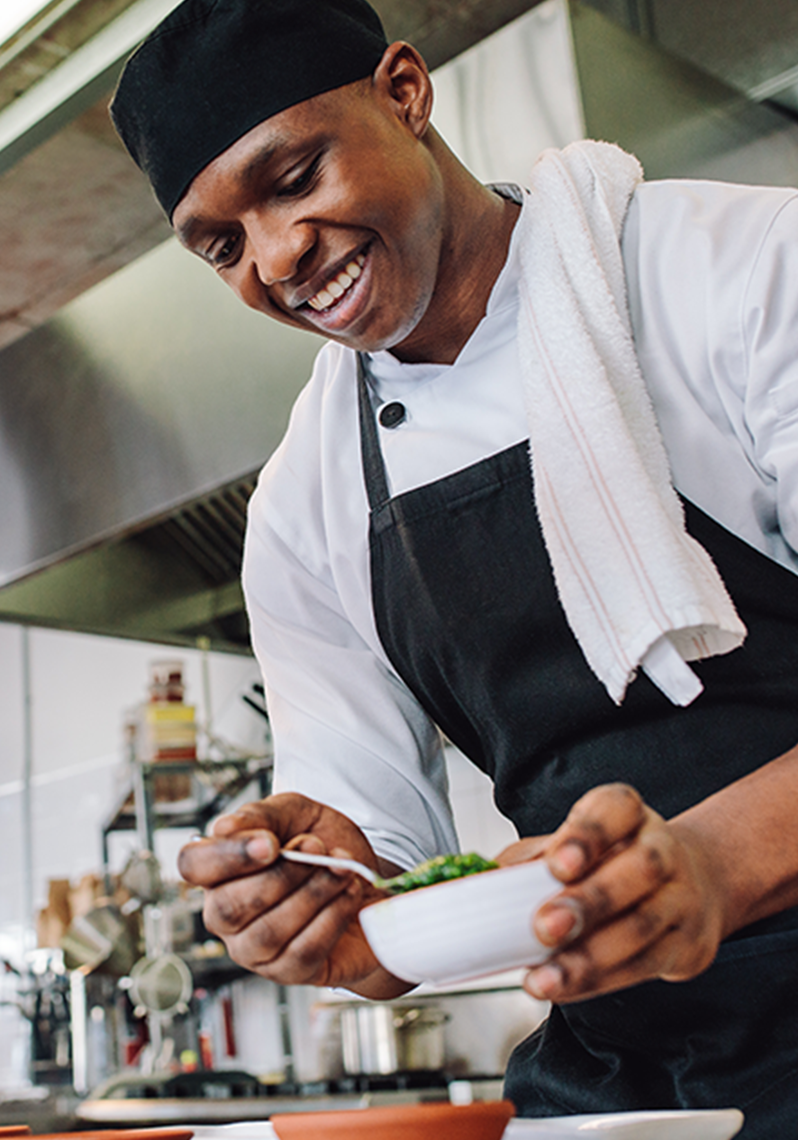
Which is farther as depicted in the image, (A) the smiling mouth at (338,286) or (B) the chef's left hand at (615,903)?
(A) the smiling mouth at (338,286)

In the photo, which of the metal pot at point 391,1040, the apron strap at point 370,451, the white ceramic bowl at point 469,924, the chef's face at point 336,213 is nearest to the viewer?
the white ceramic bowl at point 469,924

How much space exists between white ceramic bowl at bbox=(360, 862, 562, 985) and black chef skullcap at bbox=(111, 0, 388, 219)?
661 millimetres

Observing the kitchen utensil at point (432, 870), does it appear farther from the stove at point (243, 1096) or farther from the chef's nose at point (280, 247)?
the stove at point (243, 1096)

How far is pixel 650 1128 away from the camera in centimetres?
63

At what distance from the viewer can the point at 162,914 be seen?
3.33 m

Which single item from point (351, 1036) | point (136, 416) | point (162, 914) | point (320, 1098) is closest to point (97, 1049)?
point (162, 914)

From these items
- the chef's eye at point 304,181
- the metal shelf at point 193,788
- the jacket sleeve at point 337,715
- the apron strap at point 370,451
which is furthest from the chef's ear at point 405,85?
the metal shelf at point 193,788

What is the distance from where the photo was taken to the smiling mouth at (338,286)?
103 cm

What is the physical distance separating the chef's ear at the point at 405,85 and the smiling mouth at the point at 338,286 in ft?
0.47

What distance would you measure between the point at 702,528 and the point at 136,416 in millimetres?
1856

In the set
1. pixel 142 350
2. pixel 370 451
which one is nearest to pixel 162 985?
pixel 142 350

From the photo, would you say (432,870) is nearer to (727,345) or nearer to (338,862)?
(338,862)

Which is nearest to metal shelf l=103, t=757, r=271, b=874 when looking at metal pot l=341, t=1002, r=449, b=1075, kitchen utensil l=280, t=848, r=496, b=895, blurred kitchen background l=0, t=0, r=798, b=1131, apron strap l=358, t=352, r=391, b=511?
blurred kitchen background l=0, t=0, r=798, b=1131

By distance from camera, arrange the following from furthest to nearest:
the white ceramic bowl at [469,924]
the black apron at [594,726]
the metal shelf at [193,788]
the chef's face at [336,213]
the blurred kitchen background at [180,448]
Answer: the metal shelf at [193,788]
the blurred kitchen background at [180,448]
the chef's face at [336,213]
the black apron at [594,726]
the white ceramic bowl at [469,924]
